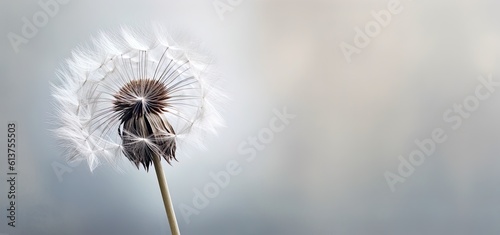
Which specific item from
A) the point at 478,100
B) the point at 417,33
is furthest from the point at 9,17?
the point at 478,100

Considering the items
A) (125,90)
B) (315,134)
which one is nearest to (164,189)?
(125,90)

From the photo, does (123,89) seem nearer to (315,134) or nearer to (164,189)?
(164,189)

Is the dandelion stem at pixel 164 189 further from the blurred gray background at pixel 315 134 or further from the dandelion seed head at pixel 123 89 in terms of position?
the blurred gray background at pixel 315 134

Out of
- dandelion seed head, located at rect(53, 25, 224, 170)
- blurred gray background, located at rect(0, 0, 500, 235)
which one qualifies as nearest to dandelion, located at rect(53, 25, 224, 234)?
dandelion seed head, located at rect(53, 25, 224, 170)

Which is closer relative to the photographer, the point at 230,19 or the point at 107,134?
the point at 107,134

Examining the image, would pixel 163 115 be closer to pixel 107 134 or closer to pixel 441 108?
pixel 107 134

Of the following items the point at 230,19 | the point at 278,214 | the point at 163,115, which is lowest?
the point at 278,214
